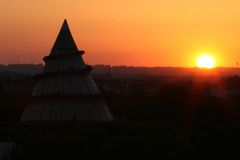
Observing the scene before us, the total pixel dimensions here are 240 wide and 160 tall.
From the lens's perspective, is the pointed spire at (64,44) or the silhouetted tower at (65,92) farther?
the pointed spire at (64,44)

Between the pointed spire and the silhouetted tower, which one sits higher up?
the pointed spire

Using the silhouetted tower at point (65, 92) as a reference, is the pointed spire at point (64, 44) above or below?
above

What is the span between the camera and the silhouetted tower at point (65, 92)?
35531 mm

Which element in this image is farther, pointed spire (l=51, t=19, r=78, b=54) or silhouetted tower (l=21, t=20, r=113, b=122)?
pointed spire (l=51, t=19, r=78, b=54)

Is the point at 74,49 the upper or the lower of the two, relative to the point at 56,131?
upper

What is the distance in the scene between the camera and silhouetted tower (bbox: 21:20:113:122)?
35.5 metres

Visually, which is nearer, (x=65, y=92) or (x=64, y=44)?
(x=65, y=92)

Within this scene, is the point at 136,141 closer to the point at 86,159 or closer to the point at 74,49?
→ the point at 86,159

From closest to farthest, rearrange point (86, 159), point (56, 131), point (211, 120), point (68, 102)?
1. point (86, 159)
2. point (56, 131)
3. point (68, 102)
4. point (211, 120)

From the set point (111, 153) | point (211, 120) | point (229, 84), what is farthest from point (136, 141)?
point (229, 84)

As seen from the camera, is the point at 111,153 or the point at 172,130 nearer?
the point at 111,153

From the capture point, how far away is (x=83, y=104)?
3625 centimetres

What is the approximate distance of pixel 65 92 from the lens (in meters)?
36.2

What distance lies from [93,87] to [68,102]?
1.99 m
